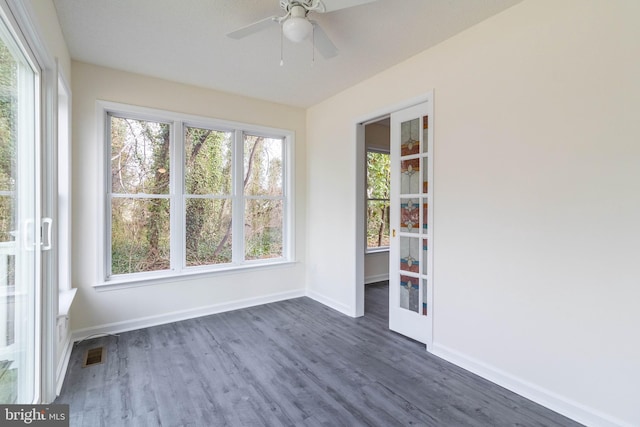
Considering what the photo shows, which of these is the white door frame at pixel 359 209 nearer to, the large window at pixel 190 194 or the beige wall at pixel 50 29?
the large window at pixel 190 194

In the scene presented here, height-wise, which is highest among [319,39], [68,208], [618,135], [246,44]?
[246,44]

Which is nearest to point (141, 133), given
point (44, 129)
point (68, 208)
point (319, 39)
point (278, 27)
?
point (68, 208)

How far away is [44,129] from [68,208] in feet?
4.21

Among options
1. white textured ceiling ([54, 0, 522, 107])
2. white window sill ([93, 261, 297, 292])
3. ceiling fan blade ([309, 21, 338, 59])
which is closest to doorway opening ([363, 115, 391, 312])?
white window sill ([93, 261, 297, 292])

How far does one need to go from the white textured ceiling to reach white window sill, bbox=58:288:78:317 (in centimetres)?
222

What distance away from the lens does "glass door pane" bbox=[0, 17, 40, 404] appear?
148 centimetres

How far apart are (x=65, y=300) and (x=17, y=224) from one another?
53.5 inches

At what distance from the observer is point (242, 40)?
103 inches

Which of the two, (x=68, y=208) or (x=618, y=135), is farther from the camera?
(x=68, y=208)

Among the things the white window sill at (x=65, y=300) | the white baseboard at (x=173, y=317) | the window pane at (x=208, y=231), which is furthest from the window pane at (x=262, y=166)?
the white window sill at (x=65, y=300)

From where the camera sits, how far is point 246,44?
8.82 ft

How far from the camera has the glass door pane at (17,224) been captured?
148 centimetres

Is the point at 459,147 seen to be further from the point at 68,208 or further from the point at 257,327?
the point at 68,208

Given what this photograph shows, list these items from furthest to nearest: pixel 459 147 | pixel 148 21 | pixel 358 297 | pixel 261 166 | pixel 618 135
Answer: pixel 261 166 → pixel 358 297 → pixel 459 147 → pixel 148 21 → pixel 618 135
